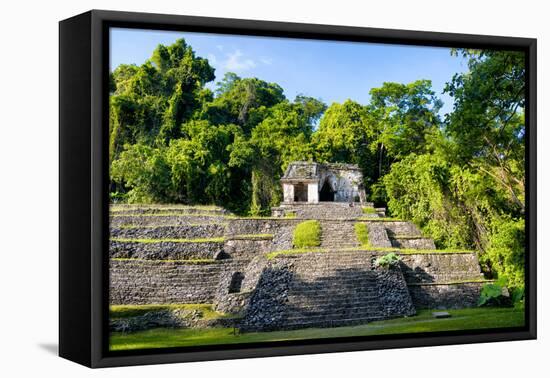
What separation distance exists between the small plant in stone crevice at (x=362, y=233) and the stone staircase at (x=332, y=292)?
5.2 inches

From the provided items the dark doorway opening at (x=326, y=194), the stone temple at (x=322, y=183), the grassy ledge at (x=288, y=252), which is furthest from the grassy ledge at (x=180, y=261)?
the dark doorway opening at (x=326, y=194)

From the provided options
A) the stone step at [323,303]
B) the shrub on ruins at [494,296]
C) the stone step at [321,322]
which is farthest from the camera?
the shrub on ruins at [494,296]

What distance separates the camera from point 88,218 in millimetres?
8695

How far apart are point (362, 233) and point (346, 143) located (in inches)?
40.4

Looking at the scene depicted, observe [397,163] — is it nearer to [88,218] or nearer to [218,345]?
[218,345]

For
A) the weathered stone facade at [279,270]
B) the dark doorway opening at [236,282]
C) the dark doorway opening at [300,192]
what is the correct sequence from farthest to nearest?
1. the dark doorway opening at [300,192]
2. the dark doorway opening at [236,282]
3. the weathered stone facade at [279,270]

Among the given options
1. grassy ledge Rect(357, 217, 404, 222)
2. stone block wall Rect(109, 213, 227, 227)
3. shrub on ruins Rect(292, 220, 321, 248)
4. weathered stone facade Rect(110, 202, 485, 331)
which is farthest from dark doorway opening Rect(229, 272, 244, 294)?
grassy ledge Rect(357, 217, 404, 222)

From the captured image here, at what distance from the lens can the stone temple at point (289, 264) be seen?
921 cm

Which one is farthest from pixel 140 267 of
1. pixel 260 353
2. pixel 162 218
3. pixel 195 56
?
pixel 195 56

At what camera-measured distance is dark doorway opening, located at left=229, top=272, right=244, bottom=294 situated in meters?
9.62

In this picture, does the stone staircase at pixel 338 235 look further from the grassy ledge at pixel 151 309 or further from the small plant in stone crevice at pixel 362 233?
the grassy ledge at pixel 151 309

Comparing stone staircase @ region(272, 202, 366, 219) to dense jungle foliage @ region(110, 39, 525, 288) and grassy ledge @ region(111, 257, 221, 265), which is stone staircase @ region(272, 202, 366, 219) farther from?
grassy ledge @ region(111, 257, 221, 265)

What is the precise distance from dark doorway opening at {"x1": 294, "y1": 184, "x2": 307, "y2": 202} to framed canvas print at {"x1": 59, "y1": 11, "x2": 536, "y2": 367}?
0.02 meters

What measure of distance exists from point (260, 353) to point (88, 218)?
7.24 feet
